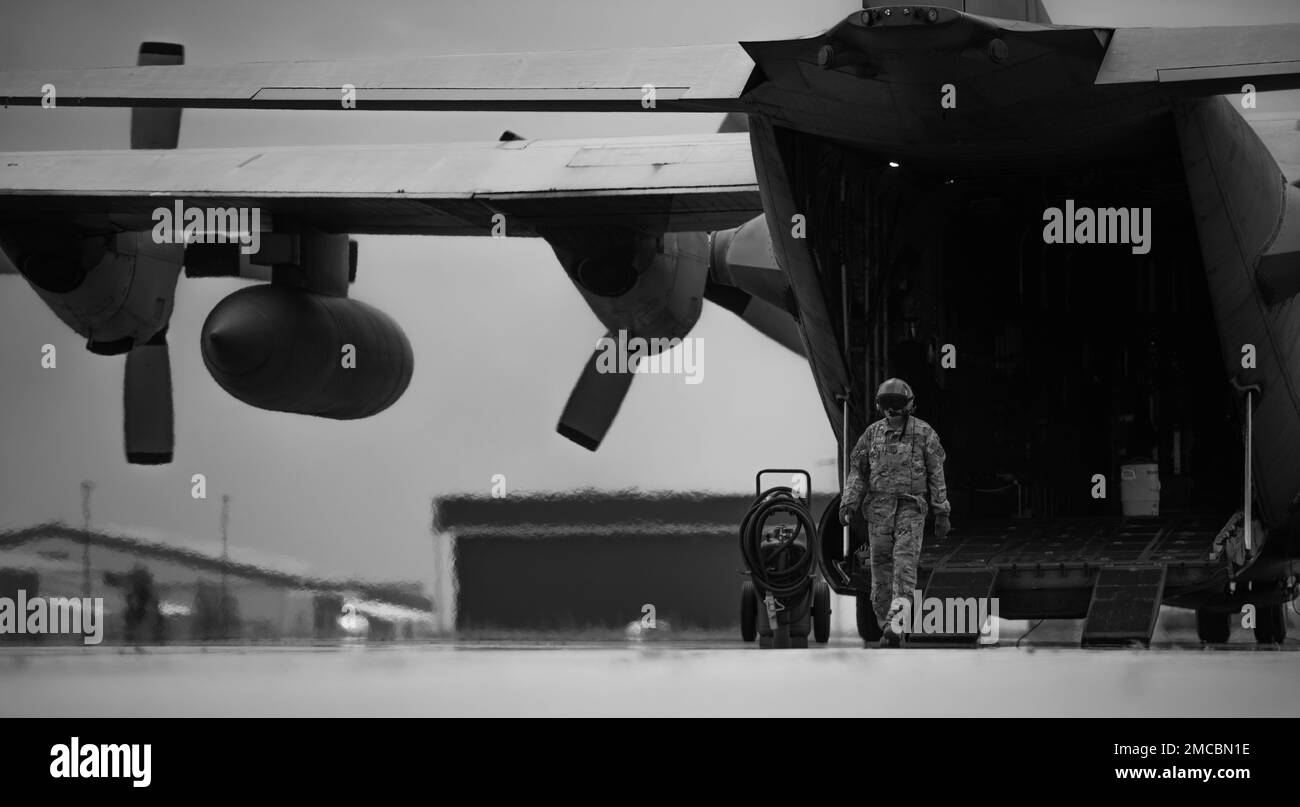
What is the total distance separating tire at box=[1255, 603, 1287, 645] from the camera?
1588 cm

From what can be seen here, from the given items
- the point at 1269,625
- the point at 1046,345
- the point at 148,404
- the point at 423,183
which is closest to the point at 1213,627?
the point at 1269,625

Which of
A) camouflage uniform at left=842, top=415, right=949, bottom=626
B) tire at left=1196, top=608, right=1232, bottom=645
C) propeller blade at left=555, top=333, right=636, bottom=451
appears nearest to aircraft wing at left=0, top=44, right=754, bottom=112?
camouflage uniform at left=842, top=415, right=949, bottom=626

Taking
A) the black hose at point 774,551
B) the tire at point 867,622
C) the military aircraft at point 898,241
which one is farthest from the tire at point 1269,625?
the black hose at point 774,551

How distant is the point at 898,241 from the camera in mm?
12883

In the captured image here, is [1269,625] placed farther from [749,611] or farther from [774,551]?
[774,551]

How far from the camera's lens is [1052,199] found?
41.9 feet

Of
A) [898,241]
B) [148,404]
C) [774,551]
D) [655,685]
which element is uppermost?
[898,241]

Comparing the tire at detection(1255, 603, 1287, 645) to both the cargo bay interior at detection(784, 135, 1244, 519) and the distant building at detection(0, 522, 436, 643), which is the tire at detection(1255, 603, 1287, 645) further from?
the distant building at detection(0, 522, 436, 643)

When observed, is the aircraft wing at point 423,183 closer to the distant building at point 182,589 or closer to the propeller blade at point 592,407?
the propeller blade at point 592,407

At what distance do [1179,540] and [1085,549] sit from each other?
2.27 feet

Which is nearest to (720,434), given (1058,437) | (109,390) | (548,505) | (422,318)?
(548,505)

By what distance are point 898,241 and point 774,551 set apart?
2.58 metres
